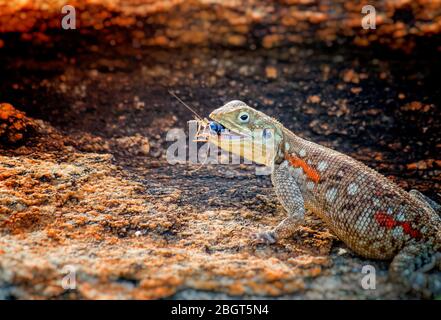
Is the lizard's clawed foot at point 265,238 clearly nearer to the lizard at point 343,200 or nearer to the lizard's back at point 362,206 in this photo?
the lizard at point 343,200

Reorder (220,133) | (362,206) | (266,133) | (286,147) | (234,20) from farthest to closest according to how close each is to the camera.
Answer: (234,20) < (286,147) < (266,133) < (220,133) < (362,206)

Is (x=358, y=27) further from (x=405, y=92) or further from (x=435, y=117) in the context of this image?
(x=435, y=117)

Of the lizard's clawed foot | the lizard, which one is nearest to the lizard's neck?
the lizard

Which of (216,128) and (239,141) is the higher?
(216,128)

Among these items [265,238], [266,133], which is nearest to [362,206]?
[265,238]

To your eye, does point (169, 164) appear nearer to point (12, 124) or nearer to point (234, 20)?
point (12, 124)

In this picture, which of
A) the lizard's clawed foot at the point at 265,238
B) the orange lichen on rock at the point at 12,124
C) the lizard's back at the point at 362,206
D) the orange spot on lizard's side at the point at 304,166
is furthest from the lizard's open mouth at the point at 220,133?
the orange lichen on rock at the point at 12,124

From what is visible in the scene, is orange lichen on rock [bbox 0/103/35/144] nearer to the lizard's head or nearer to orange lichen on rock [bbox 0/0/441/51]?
orange lichen on rock [bbox 0/0/441/51]
